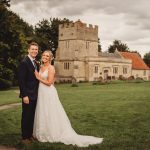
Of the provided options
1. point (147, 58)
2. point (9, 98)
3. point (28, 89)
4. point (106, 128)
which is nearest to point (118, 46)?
point (147, 58)

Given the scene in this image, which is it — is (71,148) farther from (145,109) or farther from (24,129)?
(145,109)

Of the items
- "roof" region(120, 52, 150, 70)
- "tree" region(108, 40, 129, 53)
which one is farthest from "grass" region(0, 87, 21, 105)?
"tree" region(108, 40, 129, 53)

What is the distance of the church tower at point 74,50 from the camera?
6944cm

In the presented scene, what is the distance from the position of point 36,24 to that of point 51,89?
248ft

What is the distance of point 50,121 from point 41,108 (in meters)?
0.39

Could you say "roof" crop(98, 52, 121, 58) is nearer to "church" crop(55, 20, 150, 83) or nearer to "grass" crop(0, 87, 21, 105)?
"church" crop(55, 20, 150, 83)

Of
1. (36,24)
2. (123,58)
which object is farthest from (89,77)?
(36,24)

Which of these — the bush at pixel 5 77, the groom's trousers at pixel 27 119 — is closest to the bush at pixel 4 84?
the bush at pixel 5 77

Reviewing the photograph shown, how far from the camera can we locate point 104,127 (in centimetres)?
1293

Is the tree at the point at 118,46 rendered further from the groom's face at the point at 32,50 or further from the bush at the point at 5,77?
the groom's face at the point at 32,50

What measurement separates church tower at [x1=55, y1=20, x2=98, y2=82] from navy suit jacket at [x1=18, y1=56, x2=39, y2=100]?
57776 mm

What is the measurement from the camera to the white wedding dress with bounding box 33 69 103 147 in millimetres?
10023

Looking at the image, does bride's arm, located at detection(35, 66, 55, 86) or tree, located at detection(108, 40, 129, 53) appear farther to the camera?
tree, located at detection(108, 40, 129, 53)

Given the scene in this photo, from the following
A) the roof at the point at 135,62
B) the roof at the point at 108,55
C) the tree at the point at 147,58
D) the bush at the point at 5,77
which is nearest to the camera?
the bush at the point at 5,77
